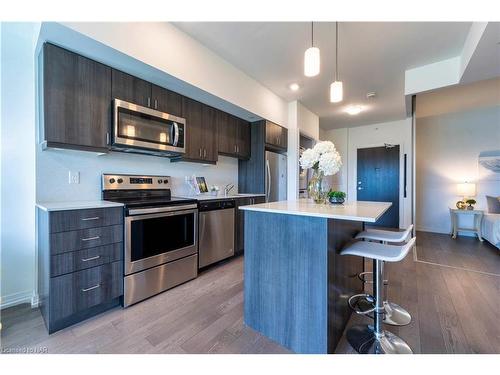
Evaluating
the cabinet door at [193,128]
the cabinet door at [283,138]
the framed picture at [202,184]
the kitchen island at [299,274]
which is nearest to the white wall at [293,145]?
the cabinet door at [283,138]

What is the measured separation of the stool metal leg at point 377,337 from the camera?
1387 millimetres

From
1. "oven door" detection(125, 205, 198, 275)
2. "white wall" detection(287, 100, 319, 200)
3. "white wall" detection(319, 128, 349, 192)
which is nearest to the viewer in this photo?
"oven door" detection(125, 205, 198, 275)

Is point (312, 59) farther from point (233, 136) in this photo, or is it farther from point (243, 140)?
point (243, 140)

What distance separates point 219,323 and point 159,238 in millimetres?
969

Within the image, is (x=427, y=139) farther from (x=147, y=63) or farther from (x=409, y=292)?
(x=147, y=63)

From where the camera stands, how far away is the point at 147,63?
1.98 metres

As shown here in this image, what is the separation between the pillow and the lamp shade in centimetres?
23

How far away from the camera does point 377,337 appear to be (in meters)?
1.45

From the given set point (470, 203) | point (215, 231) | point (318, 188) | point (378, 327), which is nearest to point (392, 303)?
point (378, 327)

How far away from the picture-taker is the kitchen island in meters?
1.29

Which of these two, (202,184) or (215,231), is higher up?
(202,184)

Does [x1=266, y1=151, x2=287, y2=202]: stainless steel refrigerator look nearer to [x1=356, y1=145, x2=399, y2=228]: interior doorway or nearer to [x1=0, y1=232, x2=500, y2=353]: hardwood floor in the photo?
[x1=0, y1=232, x2=500, y2=353]: hardwood floor

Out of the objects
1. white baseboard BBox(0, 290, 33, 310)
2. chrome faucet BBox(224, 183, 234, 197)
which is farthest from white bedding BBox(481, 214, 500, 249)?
white baseboard BBox(0, 290, 33, 310)

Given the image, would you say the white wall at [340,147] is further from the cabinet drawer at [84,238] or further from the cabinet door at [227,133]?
the cabinet drawer at [84,238]
